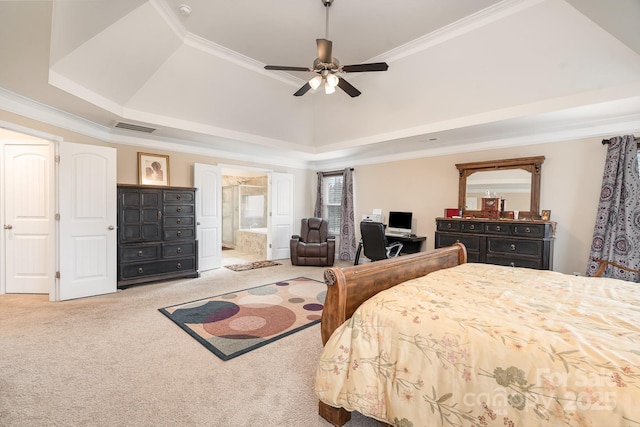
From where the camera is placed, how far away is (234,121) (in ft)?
16.2

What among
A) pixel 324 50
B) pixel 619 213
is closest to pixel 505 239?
pixel 619 213

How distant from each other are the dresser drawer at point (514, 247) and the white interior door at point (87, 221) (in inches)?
216

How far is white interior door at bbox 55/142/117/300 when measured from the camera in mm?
3744

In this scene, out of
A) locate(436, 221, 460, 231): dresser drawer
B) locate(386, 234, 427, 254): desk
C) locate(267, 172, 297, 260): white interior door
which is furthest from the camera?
locate(267, 172, 297, 260): white interior door

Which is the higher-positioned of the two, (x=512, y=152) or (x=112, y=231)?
(x=512, y=152)

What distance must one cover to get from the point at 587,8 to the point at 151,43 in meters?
4.20

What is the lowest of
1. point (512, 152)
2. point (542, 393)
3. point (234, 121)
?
point (542, 393)

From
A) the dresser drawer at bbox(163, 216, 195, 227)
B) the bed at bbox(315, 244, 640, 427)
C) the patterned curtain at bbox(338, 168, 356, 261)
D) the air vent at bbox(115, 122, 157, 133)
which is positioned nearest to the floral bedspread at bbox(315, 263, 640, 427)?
the bed at bbox(315, 244, 640, 427)

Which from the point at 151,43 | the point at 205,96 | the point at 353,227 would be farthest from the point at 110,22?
the point at 353,227

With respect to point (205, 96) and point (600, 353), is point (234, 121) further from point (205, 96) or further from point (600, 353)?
point (600, 353)

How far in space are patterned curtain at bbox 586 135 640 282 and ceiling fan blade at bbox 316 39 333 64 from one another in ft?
12.4

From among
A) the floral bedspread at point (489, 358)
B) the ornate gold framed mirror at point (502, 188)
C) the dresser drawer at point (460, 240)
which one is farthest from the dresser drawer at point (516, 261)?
the floral bedspread at point (489, 358)

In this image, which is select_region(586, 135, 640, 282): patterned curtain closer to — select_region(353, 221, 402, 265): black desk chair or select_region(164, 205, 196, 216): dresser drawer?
select_region(353, 221, 402, 265): black desk chair

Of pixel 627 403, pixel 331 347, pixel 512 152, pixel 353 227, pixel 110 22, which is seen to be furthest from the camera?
pixel 353 227
